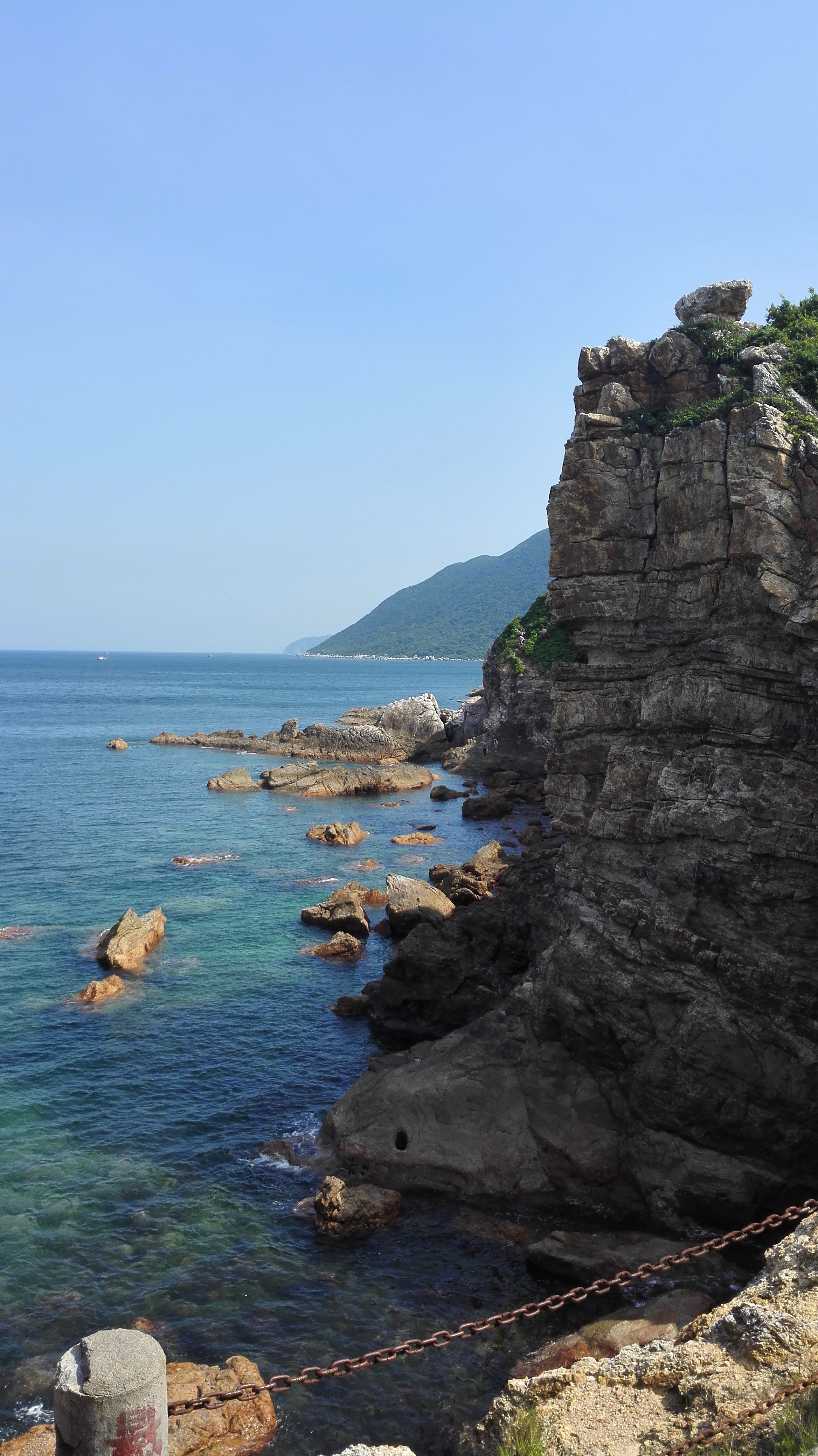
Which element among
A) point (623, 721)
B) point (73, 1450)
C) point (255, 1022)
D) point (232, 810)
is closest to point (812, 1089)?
point (623, 721)

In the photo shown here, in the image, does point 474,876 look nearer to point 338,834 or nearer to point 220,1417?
point 338,834

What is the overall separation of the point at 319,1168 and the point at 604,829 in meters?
11.2

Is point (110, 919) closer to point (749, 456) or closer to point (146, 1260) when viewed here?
point (146, 1260)

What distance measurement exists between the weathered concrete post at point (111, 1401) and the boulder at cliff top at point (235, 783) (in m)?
64.6

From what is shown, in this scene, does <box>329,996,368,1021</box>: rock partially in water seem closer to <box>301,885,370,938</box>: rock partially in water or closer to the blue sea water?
the blue sea water

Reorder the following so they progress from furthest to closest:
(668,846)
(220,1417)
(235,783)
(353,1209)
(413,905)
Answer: (235,783)
(413,905)
(668,846)
(353,1209)
(220,1417)

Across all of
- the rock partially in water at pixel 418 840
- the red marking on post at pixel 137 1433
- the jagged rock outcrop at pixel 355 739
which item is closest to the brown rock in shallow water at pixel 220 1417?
the red marking on post at pixel 137 1433

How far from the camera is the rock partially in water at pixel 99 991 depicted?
104ft

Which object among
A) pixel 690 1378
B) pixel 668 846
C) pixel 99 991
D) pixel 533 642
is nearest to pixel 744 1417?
pixel 690 1378

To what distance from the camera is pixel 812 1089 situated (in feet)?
62.5

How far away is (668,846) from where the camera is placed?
21812 mm

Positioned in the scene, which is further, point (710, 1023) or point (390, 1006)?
point (390, 1006)

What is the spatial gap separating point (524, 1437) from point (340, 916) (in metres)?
28.3

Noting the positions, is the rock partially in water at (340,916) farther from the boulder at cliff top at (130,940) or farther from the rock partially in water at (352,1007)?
the rock partially in water at (352,1007)
